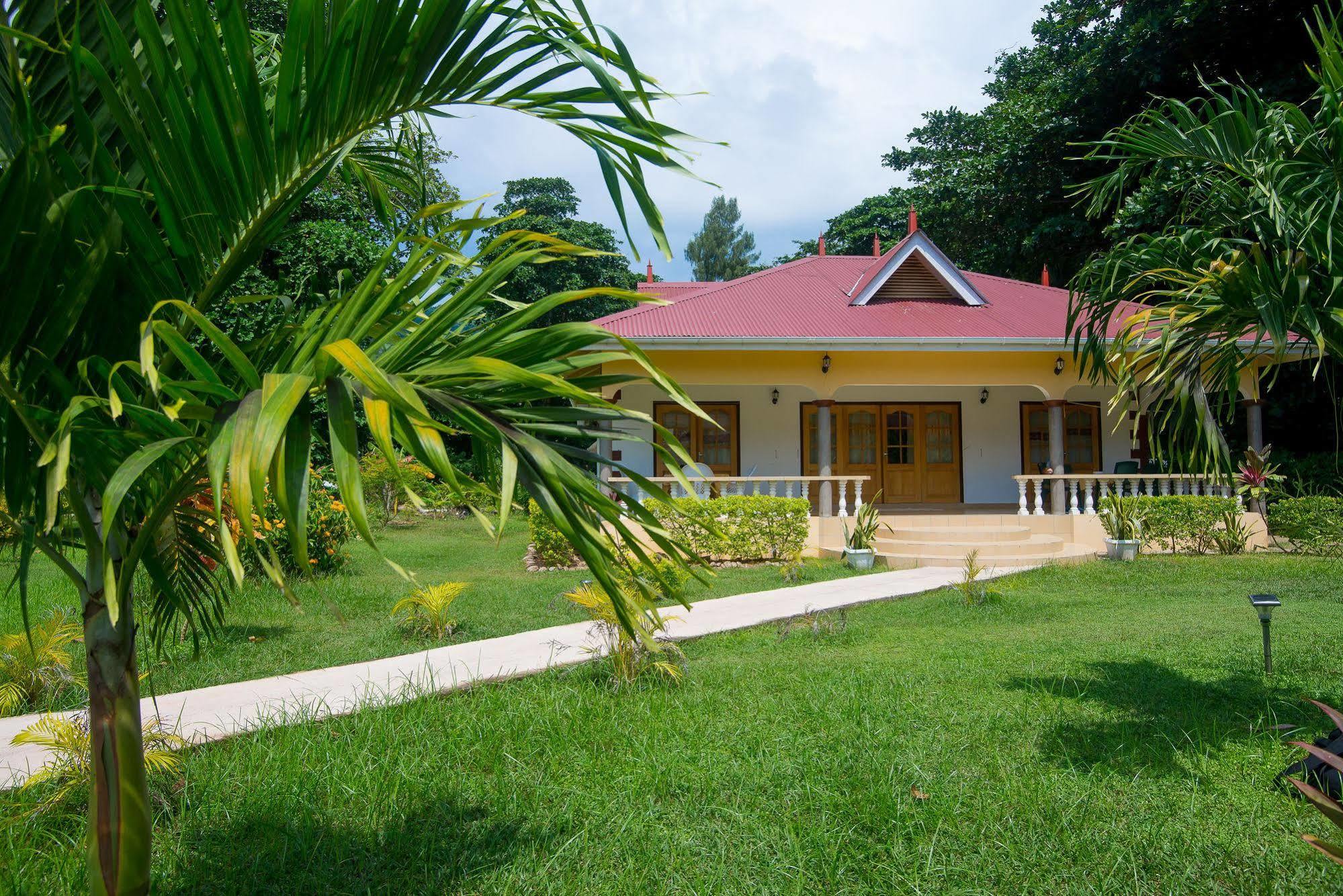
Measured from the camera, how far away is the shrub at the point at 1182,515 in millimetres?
12859

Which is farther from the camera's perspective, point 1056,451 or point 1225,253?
point 1056,451

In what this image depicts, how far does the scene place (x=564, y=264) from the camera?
3462 cm

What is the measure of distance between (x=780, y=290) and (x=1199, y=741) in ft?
43.6

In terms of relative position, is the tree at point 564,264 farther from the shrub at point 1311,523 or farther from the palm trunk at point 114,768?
the palm trunk at point 114,768

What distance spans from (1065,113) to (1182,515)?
1239cm

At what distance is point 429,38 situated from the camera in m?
2.14

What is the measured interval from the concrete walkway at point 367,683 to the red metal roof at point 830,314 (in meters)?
6.33

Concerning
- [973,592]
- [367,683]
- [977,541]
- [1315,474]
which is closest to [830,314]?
[977,541]

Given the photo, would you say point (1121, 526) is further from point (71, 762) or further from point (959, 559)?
point (71, 762)

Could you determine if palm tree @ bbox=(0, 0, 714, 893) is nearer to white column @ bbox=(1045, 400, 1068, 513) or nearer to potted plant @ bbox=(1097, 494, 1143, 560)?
potted plant @ bbox=(1097, 494, 1143, 560)

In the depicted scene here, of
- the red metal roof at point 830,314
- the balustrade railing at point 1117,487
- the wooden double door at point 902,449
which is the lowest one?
the balustrade railing at point 1117,487

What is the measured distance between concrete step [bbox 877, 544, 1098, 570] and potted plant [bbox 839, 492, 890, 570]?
263 millimetres

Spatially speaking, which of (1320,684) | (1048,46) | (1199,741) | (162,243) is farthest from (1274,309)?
(1048,46)

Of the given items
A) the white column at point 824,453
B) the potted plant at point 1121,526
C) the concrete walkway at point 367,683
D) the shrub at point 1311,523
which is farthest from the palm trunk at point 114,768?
the shrub at point 1311,523
